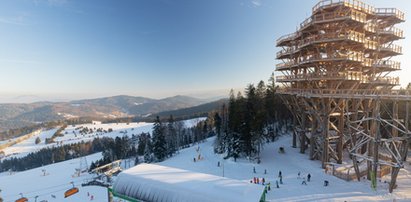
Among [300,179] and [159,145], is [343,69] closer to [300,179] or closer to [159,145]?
[300,179]

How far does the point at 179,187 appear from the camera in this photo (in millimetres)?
14227

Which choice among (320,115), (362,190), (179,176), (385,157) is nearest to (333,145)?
(385,157)

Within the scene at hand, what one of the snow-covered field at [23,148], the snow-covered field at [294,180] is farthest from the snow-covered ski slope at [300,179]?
the snow-covered field at [23,148]

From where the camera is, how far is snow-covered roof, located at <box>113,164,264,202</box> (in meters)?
13.1

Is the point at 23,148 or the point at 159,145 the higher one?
the point at 159,145

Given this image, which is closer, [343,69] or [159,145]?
[343,69]

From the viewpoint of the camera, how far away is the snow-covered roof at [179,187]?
13.1 meters

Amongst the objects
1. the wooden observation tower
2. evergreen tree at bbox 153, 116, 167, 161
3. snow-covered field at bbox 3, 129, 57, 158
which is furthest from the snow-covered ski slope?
snow-covered field at bbox 3, 129, 57, 158

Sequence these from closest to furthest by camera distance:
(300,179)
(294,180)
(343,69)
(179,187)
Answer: (179,187) < (294,180) < (300,179) < (343,69)

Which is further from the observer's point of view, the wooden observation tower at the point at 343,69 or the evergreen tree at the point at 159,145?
the evergreen tree at the point at 159,145

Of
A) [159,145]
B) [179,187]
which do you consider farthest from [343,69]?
[159,145]

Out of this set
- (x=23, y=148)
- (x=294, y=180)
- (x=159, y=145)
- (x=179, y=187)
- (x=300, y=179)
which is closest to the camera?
(x=179, y=187)

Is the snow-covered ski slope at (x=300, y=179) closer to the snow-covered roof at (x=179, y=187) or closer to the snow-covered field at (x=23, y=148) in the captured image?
the snow-covered roof at (x=179, y=187)

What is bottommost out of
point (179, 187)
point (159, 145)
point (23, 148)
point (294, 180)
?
point (23, 148)
